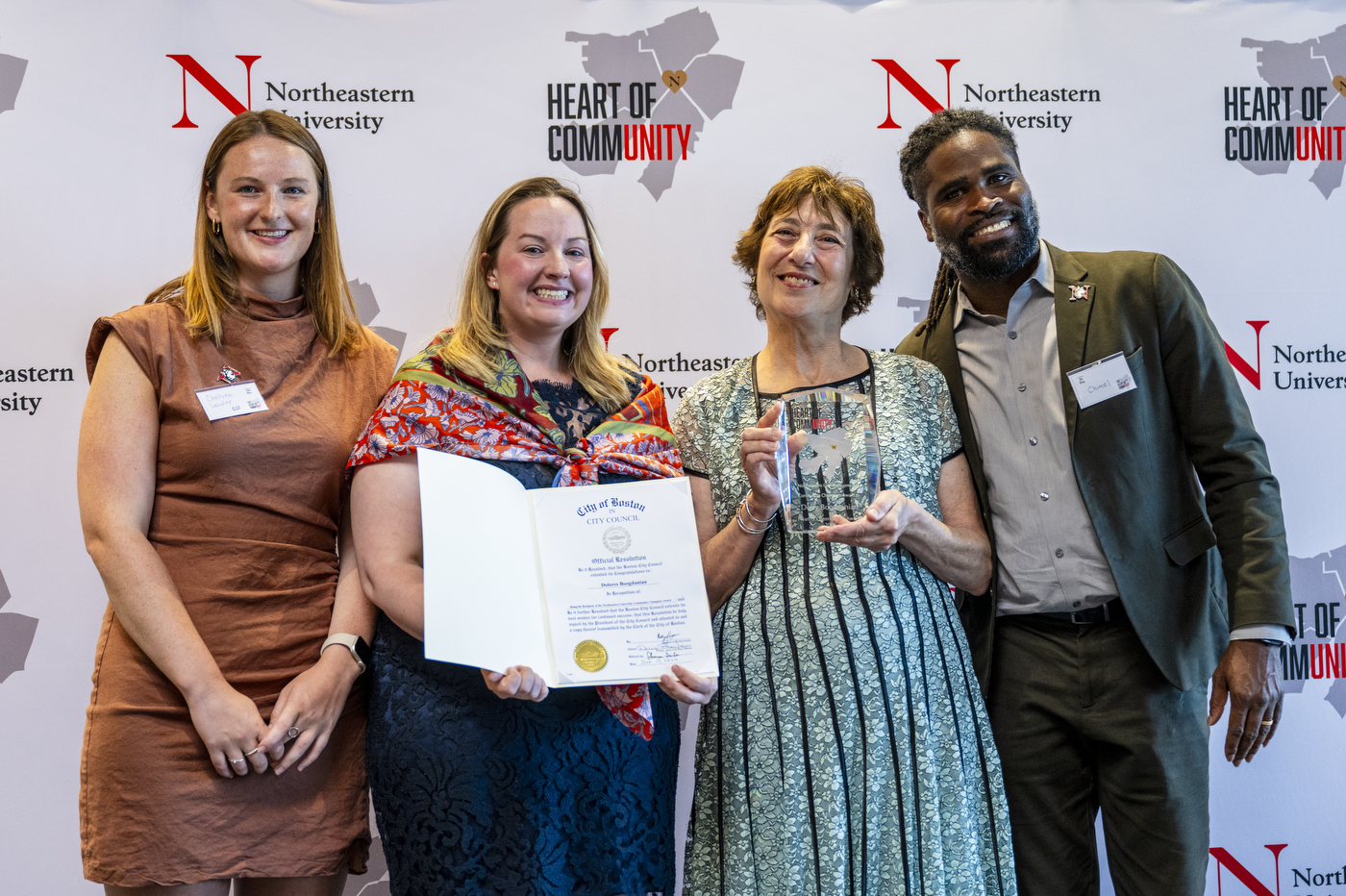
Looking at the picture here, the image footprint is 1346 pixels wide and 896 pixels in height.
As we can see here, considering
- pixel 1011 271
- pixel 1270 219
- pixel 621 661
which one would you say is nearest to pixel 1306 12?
pixel 1270 219

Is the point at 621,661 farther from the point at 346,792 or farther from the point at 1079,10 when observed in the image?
the point at 1079,10

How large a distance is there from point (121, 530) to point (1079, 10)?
2.91 metres

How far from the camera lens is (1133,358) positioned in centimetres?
195

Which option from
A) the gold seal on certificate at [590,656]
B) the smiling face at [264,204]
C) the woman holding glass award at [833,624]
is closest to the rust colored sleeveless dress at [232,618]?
the smiling face at [264,204]

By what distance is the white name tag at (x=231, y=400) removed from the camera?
5.66ft

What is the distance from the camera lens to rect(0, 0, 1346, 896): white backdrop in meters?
2.73

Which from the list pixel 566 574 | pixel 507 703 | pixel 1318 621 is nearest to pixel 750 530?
pixel 566 574

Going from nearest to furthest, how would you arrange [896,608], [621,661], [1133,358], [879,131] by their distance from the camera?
[621,661] < [896,608] < [1133,358] < [879,131]

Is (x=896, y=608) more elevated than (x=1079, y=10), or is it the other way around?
(x=1079, y=10)

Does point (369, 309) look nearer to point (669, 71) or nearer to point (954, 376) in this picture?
point (669, 71)

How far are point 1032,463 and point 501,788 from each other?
4.01 ft

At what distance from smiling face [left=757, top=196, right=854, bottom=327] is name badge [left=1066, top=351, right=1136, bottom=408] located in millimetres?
506

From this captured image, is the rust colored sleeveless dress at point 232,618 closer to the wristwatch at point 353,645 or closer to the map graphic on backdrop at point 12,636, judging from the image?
the wristwatch at point 353,645

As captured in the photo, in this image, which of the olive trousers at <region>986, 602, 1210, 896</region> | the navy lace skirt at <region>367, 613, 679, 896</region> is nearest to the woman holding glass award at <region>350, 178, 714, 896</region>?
the navy lace skirt at <region>367, 613, 679, 896</region>
